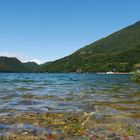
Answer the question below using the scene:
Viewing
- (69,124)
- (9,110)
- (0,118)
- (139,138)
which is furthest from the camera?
(9,110)

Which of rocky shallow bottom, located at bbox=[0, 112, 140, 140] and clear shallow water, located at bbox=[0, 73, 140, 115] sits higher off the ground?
clear shallow water, located at bbox=[0, 73, 140, 115]

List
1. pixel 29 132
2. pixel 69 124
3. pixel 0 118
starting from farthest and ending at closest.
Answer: pixel 0 118 → pixel 69 124 → pixel 29 132

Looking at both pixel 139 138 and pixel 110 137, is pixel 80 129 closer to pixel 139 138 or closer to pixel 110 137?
pixel 110 137

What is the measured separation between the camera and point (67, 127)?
45.0ft

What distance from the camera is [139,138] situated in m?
11.3

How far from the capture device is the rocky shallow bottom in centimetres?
1178

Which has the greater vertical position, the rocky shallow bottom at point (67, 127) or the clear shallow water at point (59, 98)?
the clear shallow water at point (59, 98)

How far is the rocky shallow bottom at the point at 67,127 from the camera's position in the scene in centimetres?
1178

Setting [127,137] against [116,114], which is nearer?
[127,137]

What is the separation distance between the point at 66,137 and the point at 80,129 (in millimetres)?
1574

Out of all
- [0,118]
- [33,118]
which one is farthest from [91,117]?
[0,118]

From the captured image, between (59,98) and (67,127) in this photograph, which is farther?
(59,98)

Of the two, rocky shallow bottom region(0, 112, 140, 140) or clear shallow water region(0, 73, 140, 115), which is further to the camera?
clear shallow water region(0, 73, 140, 115)

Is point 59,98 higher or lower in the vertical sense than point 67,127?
higher
